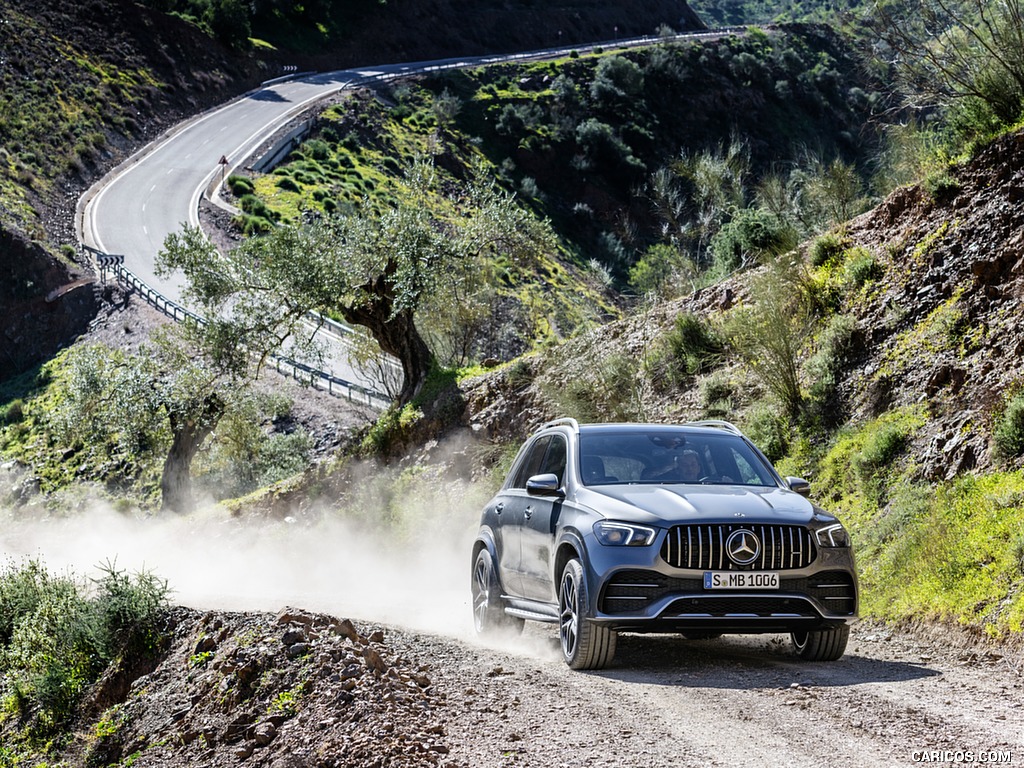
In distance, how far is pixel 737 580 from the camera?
8.03m

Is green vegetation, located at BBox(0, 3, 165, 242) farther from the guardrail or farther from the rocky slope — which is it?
the rocky slope

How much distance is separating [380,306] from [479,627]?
17.9 m

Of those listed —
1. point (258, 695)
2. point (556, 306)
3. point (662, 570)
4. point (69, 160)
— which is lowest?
point (556, 306)

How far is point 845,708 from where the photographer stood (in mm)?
6855

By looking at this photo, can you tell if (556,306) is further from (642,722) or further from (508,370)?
(642,722)

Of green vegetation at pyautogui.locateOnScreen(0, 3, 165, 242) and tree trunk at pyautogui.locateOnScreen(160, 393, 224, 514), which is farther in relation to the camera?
green vegetation at pyautogui.locateOnScreen(0, 3, 165, 242)

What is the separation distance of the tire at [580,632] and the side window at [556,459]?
3.84ft

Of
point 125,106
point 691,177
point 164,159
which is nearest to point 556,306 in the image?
point 691,177

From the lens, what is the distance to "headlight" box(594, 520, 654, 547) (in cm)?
812

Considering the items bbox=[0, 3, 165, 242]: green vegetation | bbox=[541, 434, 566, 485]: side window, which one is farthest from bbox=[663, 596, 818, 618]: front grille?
bbox=[0, 3, 165, 242]: green vegetation

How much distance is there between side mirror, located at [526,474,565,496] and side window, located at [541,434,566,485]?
330 mm

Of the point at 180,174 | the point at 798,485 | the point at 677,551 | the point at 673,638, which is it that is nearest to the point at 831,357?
the point at 673,638

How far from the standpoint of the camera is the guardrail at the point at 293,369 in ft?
143

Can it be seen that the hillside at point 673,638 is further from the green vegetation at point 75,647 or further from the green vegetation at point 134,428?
the green vegetation at point 134,428
